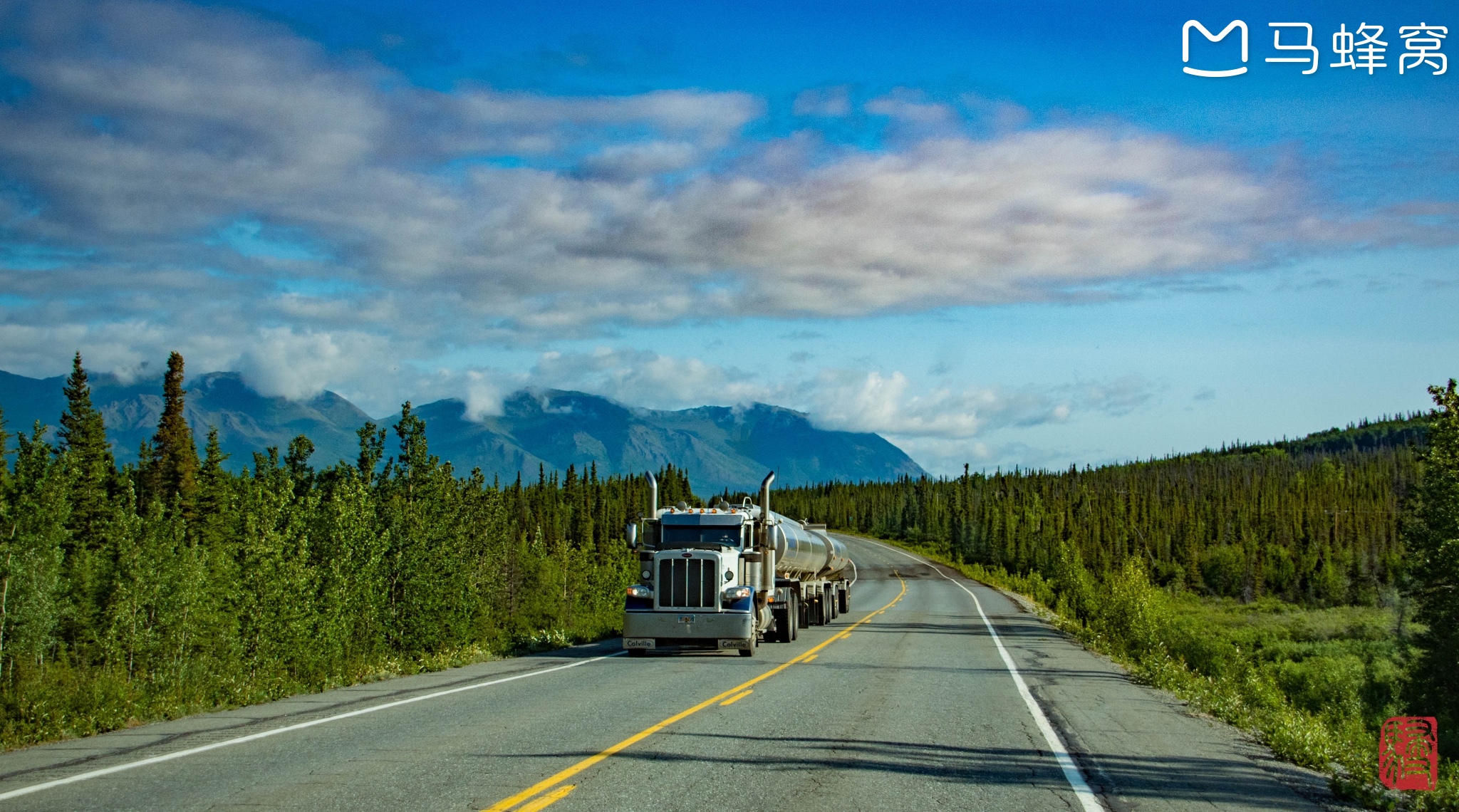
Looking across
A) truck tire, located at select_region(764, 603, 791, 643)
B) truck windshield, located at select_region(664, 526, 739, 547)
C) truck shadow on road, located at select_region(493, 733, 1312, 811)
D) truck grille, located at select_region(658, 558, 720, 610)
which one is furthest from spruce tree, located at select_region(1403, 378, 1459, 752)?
truck shadow on road, located at select_region(493, 733, 1312, 811)

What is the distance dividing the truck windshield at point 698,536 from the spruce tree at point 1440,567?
2542 centimetres

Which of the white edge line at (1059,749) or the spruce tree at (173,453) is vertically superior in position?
the spruce tree at (173,453)

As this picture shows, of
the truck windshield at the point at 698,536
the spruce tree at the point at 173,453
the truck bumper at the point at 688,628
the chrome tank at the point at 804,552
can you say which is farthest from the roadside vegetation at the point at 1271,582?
the spruce tree at the point at 173,453

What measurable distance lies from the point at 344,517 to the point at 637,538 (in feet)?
24.6

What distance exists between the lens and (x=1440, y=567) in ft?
118

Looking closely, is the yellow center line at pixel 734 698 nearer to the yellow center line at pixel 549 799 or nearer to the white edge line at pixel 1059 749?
the white edge line at pixel 1059 749

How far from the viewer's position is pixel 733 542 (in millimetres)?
25328

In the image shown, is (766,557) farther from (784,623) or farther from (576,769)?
(576,769)

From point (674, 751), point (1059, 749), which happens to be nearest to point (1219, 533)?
point (1059, 749)

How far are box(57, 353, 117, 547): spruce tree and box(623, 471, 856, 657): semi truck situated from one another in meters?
52.0

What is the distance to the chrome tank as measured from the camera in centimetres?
2845

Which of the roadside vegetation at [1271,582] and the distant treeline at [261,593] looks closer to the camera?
the distant treeline at [261,593]

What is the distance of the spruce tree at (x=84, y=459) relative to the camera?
221 feet

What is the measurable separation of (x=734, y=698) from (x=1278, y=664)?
4852 centimetres
